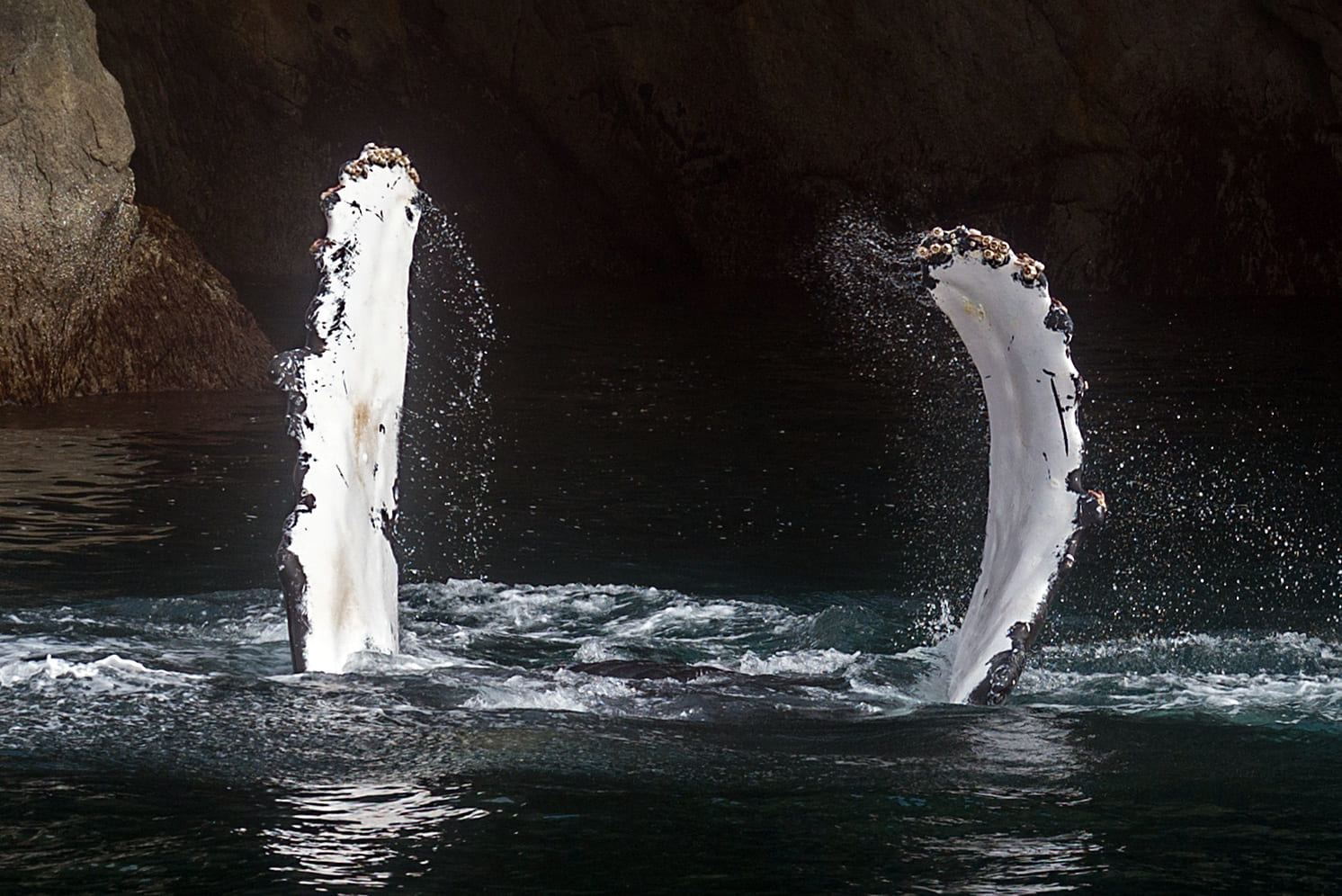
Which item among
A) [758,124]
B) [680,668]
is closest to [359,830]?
[680,668]

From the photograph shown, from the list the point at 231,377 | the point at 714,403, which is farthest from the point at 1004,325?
the point at 231,377

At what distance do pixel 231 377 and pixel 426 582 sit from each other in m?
6.42

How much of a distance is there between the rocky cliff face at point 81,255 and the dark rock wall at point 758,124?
31.8 feet

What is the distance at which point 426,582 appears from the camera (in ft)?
28.9

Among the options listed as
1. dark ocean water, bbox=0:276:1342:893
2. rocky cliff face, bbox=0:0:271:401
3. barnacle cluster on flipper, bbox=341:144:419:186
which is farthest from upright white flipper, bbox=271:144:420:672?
rocky cliff face, bbox=0:0:271:401

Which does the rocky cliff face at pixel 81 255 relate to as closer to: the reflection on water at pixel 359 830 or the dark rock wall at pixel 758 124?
the reflection on water at pixel 359 830

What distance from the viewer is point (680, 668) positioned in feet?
21.6

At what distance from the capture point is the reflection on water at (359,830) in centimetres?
460

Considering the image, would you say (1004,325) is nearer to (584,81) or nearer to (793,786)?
(793,786)

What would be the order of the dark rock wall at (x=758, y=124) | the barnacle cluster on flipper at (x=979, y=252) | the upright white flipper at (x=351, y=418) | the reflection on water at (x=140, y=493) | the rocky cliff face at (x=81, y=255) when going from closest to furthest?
the barnacle cluster on flipper at (x=979, y=252), the upright white flipper at (x=351, y=418), the reflection on water at (x=140, y=493), the rocky cliff face at (x=81, y=255), the dark rock wall at (x=758, y=124)

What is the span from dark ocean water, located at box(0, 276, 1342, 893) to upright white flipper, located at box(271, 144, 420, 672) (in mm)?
238

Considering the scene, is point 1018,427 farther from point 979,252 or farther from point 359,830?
point 359,830

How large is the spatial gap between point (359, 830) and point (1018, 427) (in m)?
2.76

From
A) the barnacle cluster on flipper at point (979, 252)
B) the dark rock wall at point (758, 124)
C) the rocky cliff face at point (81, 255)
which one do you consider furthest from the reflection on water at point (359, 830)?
the dark rock wall at point (758, 124)
